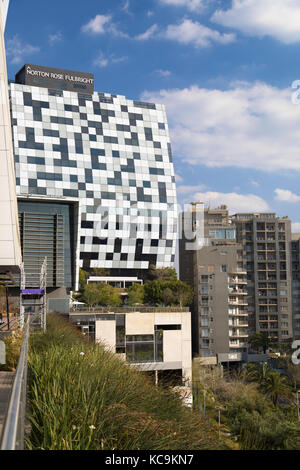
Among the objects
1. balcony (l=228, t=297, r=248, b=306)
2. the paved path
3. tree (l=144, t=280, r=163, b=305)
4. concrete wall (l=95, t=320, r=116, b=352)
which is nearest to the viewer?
the paved path

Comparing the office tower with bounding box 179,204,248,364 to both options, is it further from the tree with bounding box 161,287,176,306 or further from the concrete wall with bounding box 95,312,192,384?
the concrete wall with bounding box 95,312,192,384

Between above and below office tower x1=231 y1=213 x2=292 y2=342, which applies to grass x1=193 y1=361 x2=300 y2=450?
below

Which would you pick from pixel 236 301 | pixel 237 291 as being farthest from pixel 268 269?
pixel 236 301

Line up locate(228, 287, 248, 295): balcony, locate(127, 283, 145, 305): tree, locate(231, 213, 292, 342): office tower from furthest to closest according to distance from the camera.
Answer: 1. locate(231, 213, 292, 342): office tower
2. locate(228, 287, 248, 295): balcony
3. locate(127, 283, 145, 305): tree

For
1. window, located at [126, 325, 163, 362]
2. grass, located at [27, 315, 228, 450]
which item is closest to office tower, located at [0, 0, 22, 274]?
grass, located at [27, 315, 228, 450]

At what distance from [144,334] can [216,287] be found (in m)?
38.3

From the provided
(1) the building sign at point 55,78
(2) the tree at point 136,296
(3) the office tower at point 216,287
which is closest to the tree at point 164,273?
(3) the office tower at point 216,287

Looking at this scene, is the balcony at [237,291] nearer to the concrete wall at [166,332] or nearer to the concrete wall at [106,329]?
the concrete wall at [166,332]

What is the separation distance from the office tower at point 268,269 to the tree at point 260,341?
21.5 feet

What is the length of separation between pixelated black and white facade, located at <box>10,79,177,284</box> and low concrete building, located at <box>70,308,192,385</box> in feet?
123

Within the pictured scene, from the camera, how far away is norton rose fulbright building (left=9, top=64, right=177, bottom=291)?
244 feet

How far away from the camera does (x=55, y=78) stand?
85500 millimetres
